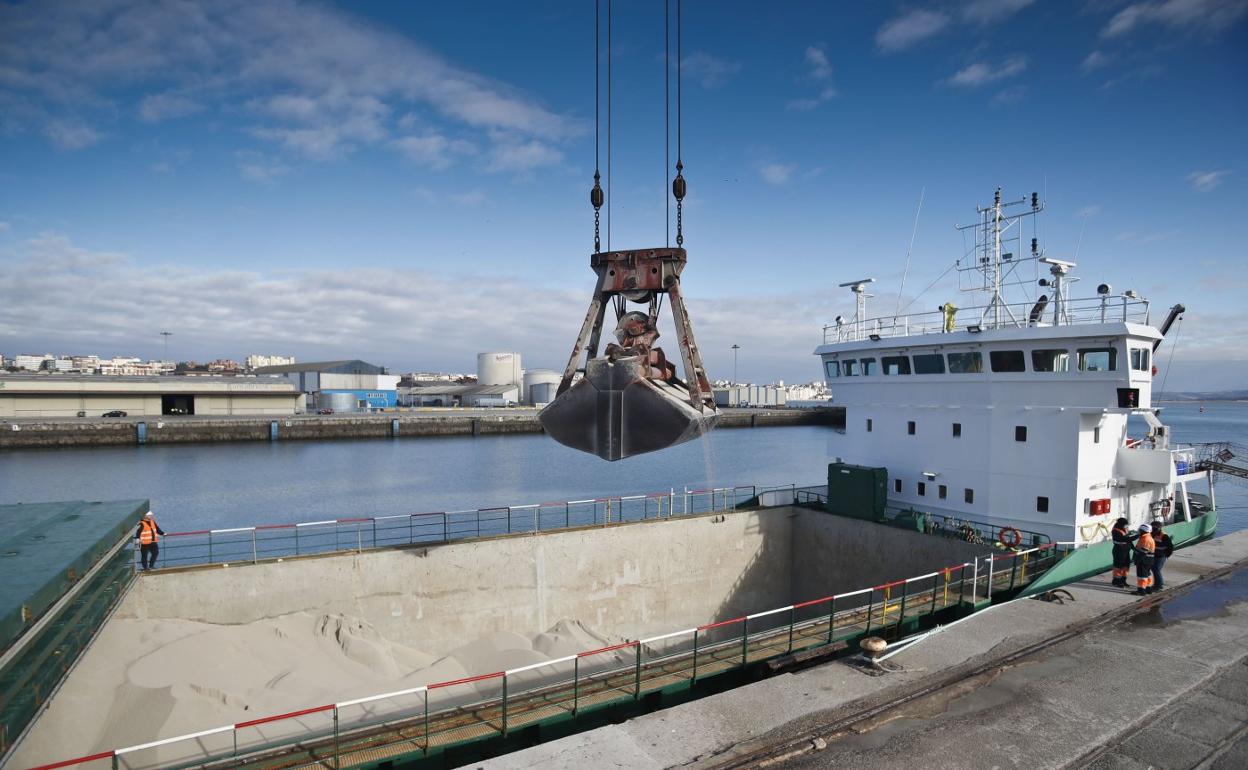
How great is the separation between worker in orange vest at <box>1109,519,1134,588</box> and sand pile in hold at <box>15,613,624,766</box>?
35.2ft

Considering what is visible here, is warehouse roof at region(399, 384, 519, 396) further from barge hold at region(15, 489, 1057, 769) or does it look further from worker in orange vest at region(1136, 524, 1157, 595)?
worker in orange vest at region(1136, 524, 1157, 595)

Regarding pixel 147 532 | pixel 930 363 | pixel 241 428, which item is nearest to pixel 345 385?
pixel 241 428

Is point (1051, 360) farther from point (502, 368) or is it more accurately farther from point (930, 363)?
point (502, 368)

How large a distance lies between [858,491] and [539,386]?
96.1m

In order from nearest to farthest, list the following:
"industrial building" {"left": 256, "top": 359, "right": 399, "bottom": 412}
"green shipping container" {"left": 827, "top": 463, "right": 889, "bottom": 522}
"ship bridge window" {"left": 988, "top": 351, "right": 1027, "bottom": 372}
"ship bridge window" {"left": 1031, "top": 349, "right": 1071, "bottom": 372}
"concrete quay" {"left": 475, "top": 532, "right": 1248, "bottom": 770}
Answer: "concrete quay" {"left": 475, "top": 532, "right": 1248, "bottom": 770}, "ship bridge window" {"left": 1031, "top": 349, "right": 1071, "bottom": 372}, "ship bridge window" {"left": 988, "top": 351, "right": 1027, "bottom": 372}, "green shipping container" {"left": 827, "top": 463, "right": 889, "bottom": 522}, "industrial building" {"left": 256, "top": 359, "right": 399, "bottom": 412}

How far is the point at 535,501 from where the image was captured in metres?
34.2

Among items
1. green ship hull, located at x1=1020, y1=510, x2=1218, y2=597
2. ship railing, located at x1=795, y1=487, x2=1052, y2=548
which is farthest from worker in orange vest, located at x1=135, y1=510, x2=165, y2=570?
ship railing, located at x1=795, y1=487, x2=1052, y2=548

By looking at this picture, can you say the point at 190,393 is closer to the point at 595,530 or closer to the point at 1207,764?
the point at 595,530

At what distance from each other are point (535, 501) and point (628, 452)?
26.6 metres

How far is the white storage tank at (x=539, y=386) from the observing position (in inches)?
4313

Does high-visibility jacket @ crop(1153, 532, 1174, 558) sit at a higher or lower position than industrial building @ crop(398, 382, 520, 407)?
lower

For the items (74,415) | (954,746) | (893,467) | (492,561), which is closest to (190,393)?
(74,415)

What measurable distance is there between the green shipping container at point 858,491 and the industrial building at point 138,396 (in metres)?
71.5

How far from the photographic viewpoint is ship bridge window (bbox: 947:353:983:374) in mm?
15406
